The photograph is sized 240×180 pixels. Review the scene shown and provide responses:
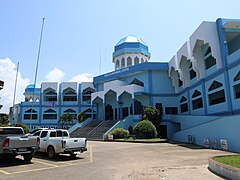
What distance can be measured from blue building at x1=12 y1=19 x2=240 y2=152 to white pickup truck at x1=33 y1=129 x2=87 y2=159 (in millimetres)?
10766

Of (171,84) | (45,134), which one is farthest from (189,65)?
(45,134)

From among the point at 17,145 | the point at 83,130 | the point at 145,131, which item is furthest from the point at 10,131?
the point at 83,130

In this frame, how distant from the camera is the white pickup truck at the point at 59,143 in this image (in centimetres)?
1146

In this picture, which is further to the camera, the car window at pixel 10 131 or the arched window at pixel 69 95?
the arched window at pixel 69 95

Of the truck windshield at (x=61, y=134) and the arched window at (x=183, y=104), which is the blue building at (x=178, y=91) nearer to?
the arched window at (x=183, y=104)

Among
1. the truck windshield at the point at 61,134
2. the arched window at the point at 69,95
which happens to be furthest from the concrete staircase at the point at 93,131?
the arched window at the point at 69,95

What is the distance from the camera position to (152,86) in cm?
3403

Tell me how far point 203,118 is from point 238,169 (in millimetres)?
17323

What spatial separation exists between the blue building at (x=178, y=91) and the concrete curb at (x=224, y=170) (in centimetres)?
806

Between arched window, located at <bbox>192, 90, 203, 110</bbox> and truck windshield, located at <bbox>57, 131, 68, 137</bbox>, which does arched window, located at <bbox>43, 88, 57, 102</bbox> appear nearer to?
arched window, located at <bbox>192, 90, 203, 110</bbox>

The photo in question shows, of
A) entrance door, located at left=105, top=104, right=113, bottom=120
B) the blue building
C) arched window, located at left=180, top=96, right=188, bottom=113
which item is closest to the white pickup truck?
the blue building

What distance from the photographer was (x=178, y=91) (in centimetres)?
3422

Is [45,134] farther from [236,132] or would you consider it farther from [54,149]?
[236,132]

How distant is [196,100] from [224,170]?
2281 centimetres
